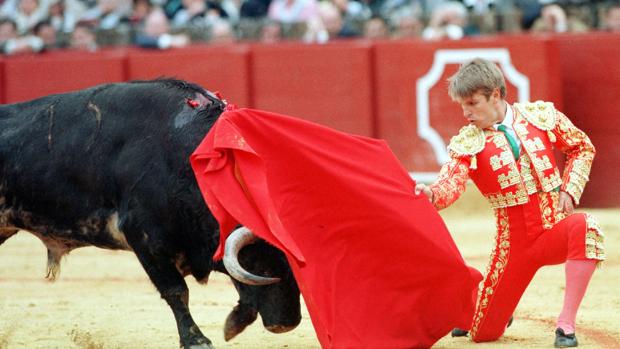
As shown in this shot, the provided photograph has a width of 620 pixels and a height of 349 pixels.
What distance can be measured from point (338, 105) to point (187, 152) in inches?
207

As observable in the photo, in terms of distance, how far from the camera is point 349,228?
4656 mm

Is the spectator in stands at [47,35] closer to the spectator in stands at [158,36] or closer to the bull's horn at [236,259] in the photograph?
the spectator in stands at [158,36]

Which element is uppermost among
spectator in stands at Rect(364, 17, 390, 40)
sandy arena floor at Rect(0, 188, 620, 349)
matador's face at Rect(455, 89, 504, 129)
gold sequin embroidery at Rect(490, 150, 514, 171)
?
matador's face at Rect(455, 89, 504, 129)

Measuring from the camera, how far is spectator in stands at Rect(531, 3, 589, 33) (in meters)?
9.84

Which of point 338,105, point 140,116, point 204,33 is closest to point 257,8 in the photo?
point 204,33

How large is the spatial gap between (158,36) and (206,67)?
751mm

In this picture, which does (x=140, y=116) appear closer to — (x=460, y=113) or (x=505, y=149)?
(x=505, y=149)

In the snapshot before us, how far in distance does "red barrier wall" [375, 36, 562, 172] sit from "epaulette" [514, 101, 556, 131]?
4801 mm

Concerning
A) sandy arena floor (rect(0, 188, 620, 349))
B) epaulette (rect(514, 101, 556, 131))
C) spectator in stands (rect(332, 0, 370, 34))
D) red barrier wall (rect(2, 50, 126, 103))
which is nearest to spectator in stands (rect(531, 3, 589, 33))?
spectator in stands (rect(332, 0, 370, 34))

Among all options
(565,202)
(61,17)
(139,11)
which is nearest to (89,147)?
(565,202)

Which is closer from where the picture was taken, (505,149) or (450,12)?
(505,149)

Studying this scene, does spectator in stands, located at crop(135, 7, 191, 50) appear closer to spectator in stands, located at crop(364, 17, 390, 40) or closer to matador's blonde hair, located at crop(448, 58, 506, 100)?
spectator in stands, located at crop(364, 17, 390, 40)

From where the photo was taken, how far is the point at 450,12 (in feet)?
32.9

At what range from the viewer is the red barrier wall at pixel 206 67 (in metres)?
10.4
